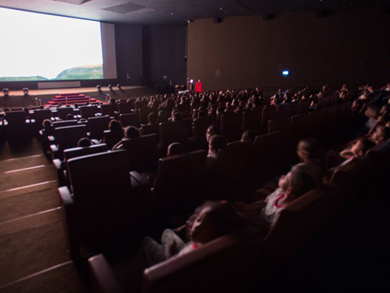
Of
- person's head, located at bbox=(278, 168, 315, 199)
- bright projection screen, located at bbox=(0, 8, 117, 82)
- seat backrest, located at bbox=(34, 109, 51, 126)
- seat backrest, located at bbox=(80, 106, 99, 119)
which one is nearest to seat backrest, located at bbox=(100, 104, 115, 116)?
seat backrest, located at bbox=(80, 106, 99, 119)

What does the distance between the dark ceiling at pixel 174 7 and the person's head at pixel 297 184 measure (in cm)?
955

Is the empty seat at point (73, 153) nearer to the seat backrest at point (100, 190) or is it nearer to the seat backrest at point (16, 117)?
the seat backrest at point (100, 190)

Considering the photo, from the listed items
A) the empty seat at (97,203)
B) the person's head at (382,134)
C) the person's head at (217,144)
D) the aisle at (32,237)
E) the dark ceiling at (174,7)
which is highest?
the dark ceiling at (174,7)

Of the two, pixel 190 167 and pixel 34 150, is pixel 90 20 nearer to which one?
pixel 34 150

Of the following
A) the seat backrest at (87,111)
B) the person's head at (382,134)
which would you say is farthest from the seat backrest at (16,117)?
the person's head at (382,134)

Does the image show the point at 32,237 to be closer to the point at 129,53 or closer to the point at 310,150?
the point at 310,150

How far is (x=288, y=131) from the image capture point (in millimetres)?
3305

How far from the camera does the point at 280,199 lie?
1.67 m

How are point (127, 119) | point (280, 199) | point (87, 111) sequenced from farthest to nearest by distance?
point (87, 111) → point (127, 119) → point (280, 199)

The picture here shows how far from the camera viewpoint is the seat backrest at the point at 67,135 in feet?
11.5

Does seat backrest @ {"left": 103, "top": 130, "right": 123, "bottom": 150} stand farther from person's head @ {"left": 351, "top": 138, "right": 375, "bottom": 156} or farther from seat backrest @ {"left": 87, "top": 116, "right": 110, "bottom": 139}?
person's head @ {"left": 351, "top": 138, "right": 375, "bottom": 156}

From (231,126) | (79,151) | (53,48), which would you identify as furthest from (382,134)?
(53,48)

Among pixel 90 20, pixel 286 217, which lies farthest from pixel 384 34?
pixel 90 20

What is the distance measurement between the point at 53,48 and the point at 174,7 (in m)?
7.09
